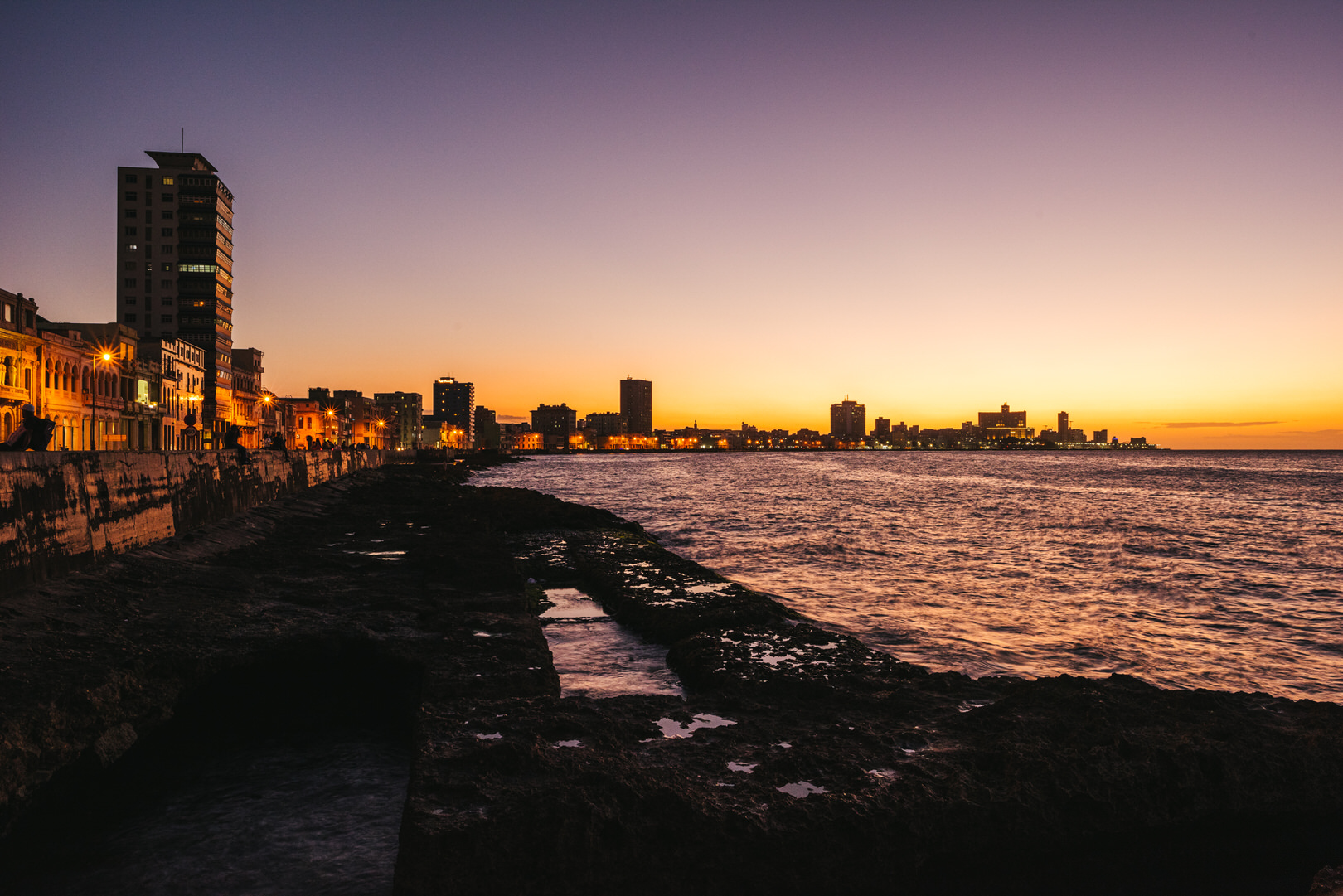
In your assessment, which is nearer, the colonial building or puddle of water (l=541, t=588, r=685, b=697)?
puddle of water (l=541, t=588, r=685, b=697)

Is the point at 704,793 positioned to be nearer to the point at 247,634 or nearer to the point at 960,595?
Result: the point at 247,634

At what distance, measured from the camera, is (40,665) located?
22.5 ft

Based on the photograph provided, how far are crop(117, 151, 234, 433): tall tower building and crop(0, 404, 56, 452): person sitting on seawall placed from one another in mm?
114356

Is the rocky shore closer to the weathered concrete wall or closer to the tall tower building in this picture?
the weathered concrete wall

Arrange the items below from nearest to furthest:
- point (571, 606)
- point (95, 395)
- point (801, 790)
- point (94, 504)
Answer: point (801, 790)
point (94, 504)
point (571, 606)
point (95, 395)

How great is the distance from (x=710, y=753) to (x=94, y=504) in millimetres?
11016

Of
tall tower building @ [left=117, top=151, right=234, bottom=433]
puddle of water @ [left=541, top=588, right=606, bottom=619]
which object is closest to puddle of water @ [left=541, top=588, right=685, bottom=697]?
puddle of water @ [left=541, top=588, right=606, bottom=619]

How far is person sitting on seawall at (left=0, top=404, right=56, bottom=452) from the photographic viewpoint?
14.6 meters

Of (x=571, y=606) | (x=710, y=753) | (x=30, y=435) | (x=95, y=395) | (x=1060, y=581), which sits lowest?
(x=1060, y=581)

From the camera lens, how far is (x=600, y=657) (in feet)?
33.6

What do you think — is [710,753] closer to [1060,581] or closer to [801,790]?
[801,790]

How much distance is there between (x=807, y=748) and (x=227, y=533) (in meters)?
16.9

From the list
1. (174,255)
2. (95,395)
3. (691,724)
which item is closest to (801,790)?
(691,724)

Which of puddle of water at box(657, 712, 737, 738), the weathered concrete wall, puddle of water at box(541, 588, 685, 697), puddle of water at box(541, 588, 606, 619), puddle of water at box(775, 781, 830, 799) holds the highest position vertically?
the weathered concrete wall
